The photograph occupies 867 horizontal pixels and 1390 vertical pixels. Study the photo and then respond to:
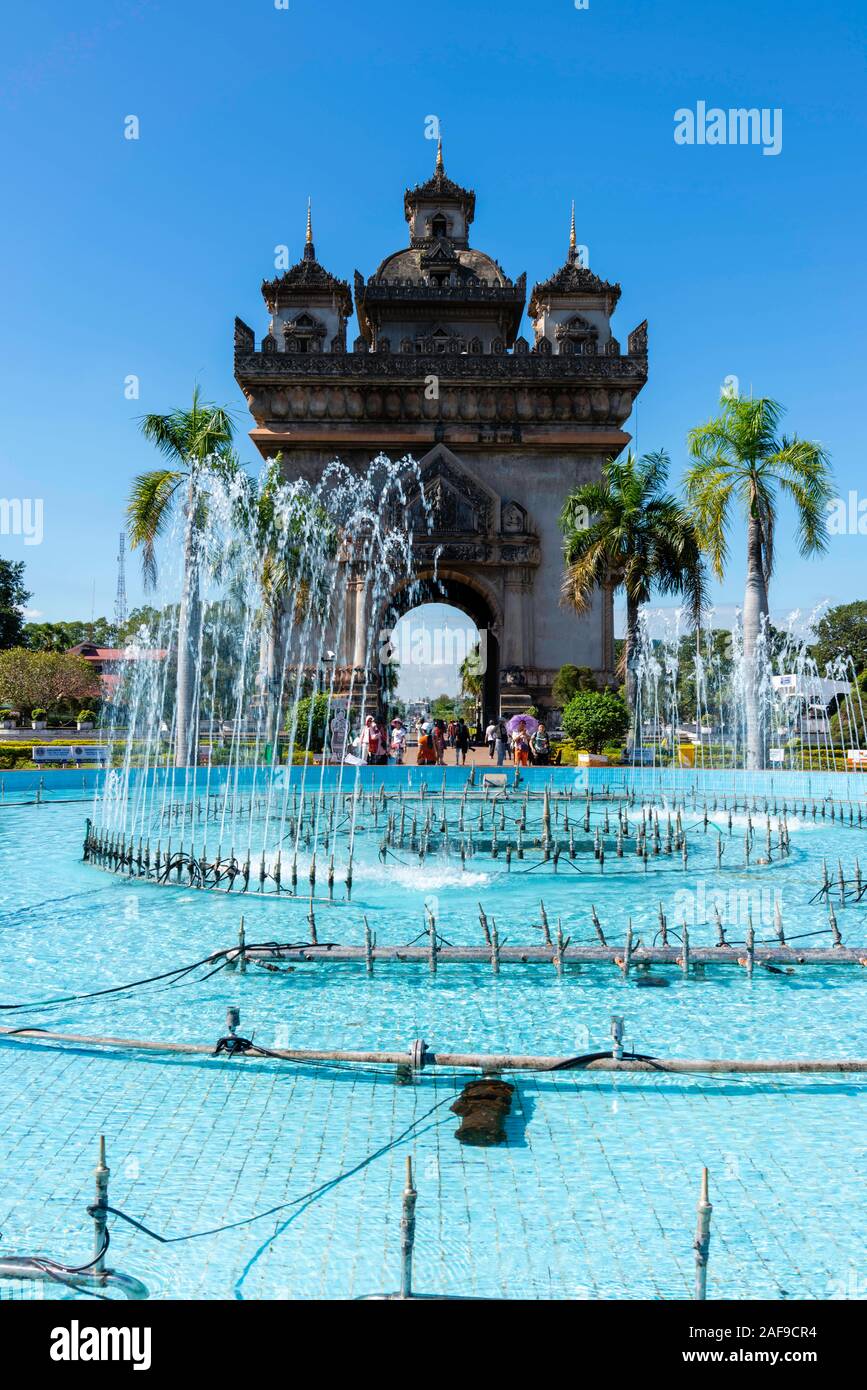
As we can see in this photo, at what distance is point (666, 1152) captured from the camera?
467 centimetres

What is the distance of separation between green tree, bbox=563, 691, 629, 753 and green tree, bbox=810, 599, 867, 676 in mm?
42240

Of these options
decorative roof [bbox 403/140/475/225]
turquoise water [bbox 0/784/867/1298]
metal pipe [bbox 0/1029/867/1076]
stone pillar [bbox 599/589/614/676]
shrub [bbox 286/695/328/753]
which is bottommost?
turquoise water [bbox 0/784/867/1298]

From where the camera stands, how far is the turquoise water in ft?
12.4

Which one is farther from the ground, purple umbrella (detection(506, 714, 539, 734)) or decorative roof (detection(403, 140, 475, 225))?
decorative roof (detection(403, 140, 475, 225))

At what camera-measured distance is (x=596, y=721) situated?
26.1m

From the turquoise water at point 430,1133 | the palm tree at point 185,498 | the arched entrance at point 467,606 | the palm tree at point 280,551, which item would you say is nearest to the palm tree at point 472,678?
the arched entrance at point 467,606

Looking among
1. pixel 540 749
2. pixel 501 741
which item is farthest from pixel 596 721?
pixel 501 741

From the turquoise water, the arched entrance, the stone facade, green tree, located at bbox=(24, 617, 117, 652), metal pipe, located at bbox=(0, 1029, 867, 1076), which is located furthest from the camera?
green tree, located at bbox=(24, 617, 117, 652)

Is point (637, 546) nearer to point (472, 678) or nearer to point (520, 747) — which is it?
point (520, 747)

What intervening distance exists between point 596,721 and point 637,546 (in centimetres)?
480

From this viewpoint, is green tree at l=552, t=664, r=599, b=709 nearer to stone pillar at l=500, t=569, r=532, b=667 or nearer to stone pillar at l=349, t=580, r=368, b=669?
stone pillar at l=500, t=569, r=532, b=667

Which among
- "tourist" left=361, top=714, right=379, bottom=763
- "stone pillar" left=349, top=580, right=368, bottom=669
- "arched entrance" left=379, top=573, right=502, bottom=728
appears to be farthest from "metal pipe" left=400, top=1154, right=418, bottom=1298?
"arched entrance" left=379, top=573, right=502, bottom=728

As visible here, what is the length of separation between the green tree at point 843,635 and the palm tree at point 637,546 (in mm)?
41065
